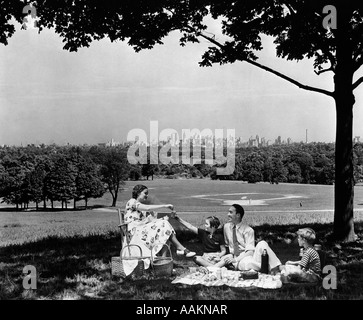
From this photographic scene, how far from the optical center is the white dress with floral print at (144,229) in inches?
252

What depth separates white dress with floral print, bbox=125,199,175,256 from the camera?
21.0 ft

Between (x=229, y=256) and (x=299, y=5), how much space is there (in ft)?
17.2

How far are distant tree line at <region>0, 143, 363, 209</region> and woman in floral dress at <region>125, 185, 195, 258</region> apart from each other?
211 cm

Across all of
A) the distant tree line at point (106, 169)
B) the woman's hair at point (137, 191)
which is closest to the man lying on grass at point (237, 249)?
the woman's hair at point (137, 191)

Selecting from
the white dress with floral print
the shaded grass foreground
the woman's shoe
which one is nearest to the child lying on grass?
the shaded grass foreground

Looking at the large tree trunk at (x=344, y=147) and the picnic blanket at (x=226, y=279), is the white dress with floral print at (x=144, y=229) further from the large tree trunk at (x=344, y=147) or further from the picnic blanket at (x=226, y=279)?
the large tree trunk at (x=344, y=147)

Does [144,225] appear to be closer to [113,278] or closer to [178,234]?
[113,278]

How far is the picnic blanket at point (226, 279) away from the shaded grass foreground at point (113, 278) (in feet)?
0.39

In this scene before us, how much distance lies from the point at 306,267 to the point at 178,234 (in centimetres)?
324

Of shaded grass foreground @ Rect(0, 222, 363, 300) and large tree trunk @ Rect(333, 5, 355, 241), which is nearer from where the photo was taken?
shaded grass foreground @ Rect(0, 222, 363, 300)

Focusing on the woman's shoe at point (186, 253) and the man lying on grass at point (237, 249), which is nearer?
the man lying on grass at point (237, 249)

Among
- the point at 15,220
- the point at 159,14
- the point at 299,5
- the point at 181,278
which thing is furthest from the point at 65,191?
the point at 299,5

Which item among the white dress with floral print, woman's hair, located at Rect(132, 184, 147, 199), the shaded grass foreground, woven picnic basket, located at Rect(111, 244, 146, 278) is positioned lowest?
the shaded grass foreground

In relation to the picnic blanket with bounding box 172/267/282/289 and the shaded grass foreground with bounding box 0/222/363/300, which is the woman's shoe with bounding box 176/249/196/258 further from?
the picnic blanket with bounding box 172/267/282/289
